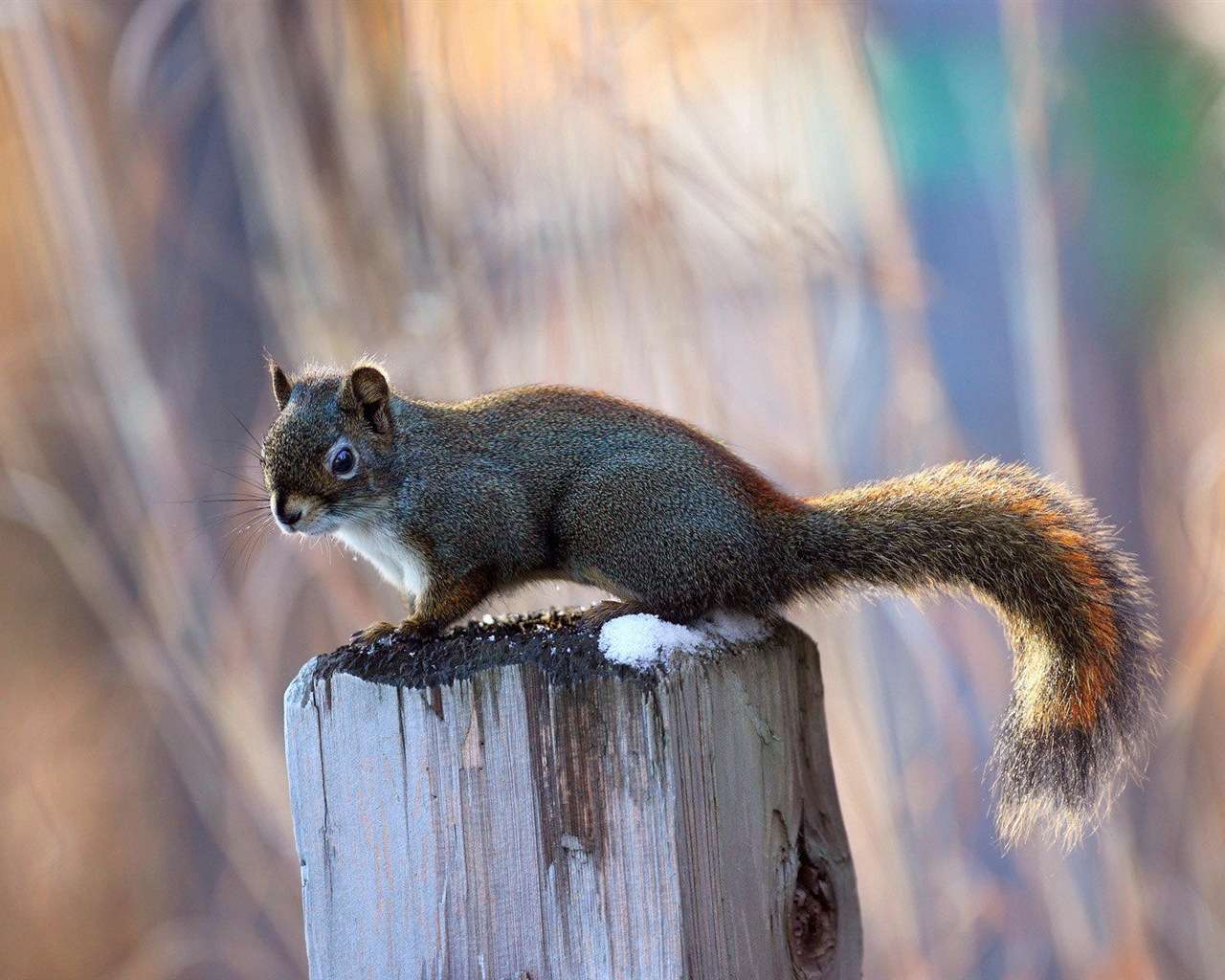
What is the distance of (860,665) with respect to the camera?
206 centimetres

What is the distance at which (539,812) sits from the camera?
0.90 metres

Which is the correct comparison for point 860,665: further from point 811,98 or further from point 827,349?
point 811,98

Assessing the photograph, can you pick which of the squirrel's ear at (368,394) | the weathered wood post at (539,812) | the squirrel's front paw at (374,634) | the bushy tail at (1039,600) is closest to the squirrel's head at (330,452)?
the squirrel's ear at (368,394)

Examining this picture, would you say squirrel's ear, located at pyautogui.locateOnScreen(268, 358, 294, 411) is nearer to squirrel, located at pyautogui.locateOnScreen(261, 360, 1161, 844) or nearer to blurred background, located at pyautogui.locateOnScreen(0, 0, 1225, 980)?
squirrel, located at pyautogui.locateOnScreen(261, 360, 1161, 844)

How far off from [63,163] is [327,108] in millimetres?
579

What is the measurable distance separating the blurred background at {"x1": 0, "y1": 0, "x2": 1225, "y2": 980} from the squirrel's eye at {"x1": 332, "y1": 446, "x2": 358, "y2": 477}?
32.3 inches

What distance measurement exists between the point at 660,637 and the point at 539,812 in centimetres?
18

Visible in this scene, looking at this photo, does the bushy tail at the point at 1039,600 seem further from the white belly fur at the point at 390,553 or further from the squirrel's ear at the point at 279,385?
the squirrel's ear at the point at 279,385

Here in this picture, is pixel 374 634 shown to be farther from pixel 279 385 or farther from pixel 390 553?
pixel 279 385

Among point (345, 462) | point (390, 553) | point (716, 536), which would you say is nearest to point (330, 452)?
point (345, 462)

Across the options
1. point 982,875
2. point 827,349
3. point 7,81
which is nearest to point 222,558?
point 7,81

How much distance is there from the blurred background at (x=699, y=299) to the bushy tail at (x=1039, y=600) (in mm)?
784

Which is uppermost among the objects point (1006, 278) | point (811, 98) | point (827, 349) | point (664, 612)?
point (811, 98)

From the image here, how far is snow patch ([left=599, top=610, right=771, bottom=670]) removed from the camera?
3.07ft
